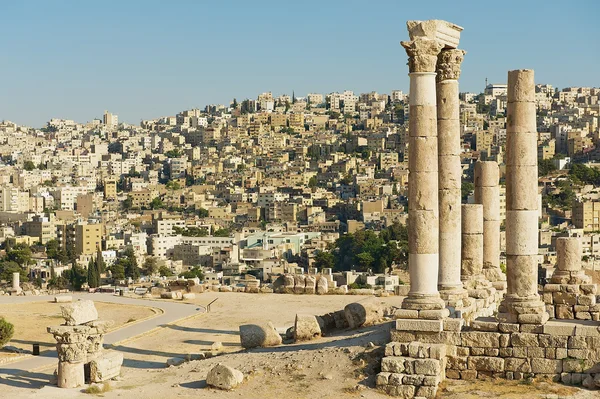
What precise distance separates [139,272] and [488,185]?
94687 millimetres

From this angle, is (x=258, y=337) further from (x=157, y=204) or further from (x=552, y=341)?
(x=157, y=204)

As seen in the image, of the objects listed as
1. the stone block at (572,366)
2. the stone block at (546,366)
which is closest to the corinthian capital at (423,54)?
the stone block at (546,366)

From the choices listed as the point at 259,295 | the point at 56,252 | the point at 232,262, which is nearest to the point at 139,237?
the point at 56,252

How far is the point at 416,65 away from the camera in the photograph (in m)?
19.8

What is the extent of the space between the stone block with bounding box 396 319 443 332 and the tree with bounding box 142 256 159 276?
330 feet

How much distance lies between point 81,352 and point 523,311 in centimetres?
824

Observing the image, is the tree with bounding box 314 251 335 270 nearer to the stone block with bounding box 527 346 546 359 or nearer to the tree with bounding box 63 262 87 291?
the tree with bounding box 63 262 87 291

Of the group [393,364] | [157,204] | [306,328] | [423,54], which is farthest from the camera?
[157,204]

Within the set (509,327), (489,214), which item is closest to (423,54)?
(509,327)

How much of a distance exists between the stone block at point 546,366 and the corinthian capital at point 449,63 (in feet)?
22.7

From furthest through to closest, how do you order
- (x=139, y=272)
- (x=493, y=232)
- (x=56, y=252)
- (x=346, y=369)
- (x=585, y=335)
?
1. (x=56, y=252)
2. (x=139, y=272)
3. (x=493, y=232)
4. (x=346, y=369)
5. (x=585, y=335)

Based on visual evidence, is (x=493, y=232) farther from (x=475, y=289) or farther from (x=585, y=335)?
(x=585, y=335)

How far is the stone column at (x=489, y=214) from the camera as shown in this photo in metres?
26.3

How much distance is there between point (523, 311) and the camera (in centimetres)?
1858
